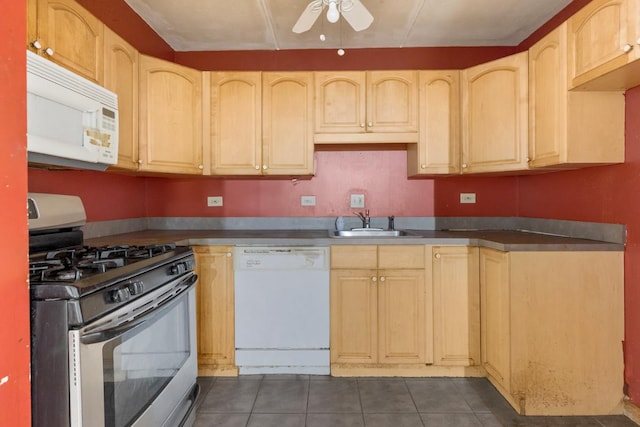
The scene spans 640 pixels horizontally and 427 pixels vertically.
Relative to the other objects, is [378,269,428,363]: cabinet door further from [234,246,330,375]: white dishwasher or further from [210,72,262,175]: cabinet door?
[210,72,262,175]: cabinet door

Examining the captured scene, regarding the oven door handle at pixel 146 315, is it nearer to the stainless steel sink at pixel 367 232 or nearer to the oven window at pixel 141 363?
the oven window at pixel 141 363

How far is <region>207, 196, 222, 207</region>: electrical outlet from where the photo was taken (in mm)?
3111

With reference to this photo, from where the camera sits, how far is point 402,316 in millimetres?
2449

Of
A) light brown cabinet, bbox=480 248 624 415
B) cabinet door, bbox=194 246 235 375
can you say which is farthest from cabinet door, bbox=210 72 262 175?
light brown cabinet, bbox=480 248 624 415

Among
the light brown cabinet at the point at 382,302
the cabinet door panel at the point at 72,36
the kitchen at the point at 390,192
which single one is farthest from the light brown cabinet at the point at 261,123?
the cabinet door panel at the point at 72,36

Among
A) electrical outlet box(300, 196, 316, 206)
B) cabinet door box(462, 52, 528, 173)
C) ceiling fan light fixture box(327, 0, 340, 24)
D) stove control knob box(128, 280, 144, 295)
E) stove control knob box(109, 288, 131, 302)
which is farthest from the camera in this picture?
electrical outlet box(300, 196, 316, 206)

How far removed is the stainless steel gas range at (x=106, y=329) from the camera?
102cm

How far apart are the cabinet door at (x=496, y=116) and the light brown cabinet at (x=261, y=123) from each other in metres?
1.13

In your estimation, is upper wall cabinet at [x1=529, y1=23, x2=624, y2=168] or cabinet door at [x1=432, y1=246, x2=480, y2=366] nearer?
upper wall cabinet at [x1=529, y1=23, x2=624, y2=168]

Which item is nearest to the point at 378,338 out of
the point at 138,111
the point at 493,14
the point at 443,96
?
the point at 443,96

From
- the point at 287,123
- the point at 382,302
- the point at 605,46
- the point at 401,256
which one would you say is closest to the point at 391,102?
the point at 287,123

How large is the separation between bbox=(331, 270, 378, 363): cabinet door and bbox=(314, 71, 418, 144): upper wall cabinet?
1020 millimetres

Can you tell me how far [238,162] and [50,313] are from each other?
1841mm

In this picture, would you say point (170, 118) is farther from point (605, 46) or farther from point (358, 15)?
point (605, 46)
